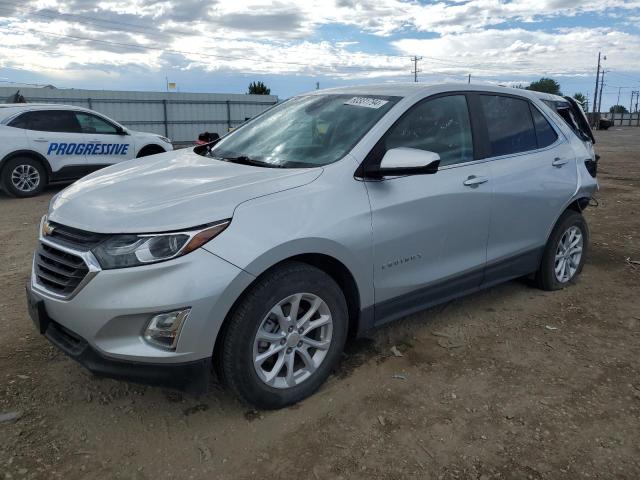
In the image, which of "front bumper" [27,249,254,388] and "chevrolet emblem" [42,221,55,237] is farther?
"chevrolet emblem" [42,221,55,237]

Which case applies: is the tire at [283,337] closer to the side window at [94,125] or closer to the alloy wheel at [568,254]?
Result: the alloy wheel at [568,254]

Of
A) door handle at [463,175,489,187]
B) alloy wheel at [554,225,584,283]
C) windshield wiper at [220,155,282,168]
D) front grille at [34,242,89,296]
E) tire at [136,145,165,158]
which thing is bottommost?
alloy wheel at [554,225,584,283]

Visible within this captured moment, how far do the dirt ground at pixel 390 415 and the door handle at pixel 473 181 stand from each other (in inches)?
43.0

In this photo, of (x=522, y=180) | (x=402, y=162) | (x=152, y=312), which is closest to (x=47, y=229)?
(x=152, y=312)

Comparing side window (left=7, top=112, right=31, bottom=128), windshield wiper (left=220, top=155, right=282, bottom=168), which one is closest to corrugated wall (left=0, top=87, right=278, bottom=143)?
side window (left=7, top=112, right=31, bottom=128)

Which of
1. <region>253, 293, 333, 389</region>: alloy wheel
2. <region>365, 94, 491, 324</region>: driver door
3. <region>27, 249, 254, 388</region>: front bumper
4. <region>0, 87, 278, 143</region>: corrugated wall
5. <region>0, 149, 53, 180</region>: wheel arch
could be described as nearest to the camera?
<region>27, 249, 254, 388</region>: front bumper

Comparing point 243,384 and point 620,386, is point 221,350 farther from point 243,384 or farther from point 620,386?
point 620,386

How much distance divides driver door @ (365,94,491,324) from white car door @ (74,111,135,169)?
27.8 ft

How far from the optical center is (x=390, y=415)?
9.52ft

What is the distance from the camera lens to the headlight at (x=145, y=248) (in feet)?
8.04

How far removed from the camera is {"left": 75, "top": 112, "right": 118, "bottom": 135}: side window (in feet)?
33.8

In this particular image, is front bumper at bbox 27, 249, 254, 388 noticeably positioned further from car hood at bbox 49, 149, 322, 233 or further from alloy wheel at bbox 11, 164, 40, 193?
alloy wheel at bbox 11, 164, 40, 193

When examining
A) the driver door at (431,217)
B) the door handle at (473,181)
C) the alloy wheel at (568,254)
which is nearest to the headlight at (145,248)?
the driver door at (431,217)

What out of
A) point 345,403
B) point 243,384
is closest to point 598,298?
point 345,403
